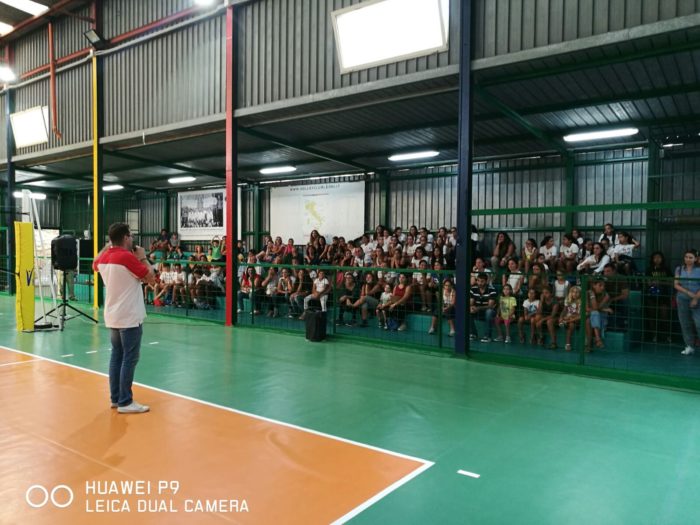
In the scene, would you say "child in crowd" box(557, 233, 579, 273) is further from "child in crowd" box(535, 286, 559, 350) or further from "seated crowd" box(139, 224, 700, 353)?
"child in crowd" box(535, 286, 559, 350)

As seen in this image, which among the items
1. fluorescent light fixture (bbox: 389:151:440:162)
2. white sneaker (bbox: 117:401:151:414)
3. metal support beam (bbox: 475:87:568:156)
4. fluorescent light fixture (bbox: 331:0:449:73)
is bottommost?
white sneaker (bbox: 117:401:151:414)

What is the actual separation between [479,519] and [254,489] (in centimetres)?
159

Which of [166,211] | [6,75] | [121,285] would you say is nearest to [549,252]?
[121,285]

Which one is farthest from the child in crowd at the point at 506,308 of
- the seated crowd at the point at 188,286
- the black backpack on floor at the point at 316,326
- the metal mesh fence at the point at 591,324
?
the seated crowd at the point at 188,286

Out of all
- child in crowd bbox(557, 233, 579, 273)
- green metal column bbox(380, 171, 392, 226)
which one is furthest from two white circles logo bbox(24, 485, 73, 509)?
green metal column bbox(380, 171, 392, 226)

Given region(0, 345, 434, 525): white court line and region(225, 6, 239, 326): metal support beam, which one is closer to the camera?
region(0, 345, 434, 525): white court line

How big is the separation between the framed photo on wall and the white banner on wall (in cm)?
271

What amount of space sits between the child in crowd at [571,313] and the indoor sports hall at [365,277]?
65mm

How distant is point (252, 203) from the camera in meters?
21.6

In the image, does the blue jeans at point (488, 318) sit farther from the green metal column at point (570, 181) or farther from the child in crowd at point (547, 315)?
the green metal column at point (570, 181)

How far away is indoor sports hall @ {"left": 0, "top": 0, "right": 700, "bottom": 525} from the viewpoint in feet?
13.1

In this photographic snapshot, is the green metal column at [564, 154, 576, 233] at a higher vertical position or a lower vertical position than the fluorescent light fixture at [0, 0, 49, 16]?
lower

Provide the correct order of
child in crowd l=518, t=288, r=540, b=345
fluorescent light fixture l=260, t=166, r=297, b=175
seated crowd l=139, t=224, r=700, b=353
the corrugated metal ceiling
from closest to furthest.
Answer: the corrugated metal ceiling
seated crowd l=139, t=224, r=700, b=353
child in crowd l=518, t=288, r=540, b=345
fluorescent light fixture l=260, t=166, r=297, b=175

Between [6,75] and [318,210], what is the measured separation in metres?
11.3
